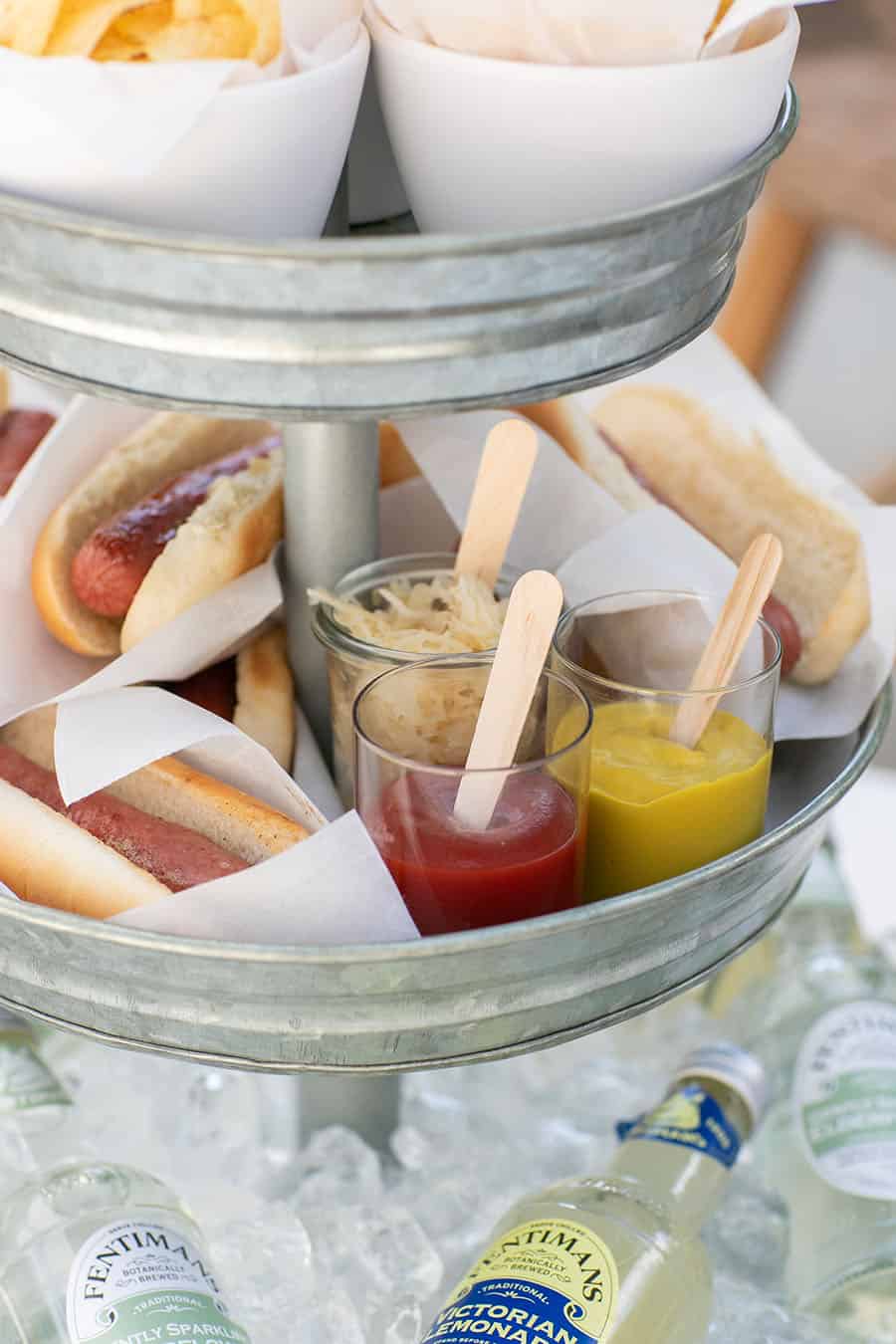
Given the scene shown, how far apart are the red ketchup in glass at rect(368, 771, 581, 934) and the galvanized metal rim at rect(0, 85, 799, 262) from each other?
0.81 ft

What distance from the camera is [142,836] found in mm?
717

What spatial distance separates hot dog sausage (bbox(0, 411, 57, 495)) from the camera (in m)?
0.99

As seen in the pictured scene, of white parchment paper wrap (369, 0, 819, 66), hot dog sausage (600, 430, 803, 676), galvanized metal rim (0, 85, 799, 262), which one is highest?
white parchment paper wrap (369, 0, 819, 66)

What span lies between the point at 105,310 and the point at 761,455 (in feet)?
1.93

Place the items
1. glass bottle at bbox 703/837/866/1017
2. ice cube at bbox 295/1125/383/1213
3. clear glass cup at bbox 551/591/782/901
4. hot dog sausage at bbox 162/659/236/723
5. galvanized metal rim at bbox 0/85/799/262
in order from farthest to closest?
1. glass bottle at bbox 703/837/866/1017
2. ice cube at bbox 295/1125/383/1213
3. hot dog sausage at bbox 162/659/236/723
4. clear glass cup at bbox 551/591/782/901
5. galvanized metal rim at bbox 0/85/799/262

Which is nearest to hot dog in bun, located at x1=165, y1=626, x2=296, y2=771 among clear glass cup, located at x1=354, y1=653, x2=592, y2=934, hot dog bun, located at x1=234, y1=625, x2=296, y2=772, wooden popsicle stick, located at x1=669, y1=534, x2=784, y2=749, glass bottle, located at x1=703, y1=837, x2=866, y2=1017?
hot dog bun, located at x1=234, y1=625, x2=296, y2=772

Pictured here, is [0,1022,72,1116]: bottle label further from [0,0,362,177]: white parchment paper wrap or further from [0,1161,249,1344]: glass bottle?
[0,0,362,177]: white parchment paper wrap

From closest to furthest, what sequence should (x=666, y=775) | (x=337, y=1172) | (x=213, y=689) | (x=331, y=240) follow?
1. (x=331, y=240)
2. (x=666, y=775)
3. (x=213, y=689)
4. (x=337, y=1172)

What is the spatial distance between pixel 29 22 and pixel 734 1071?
2.34ft

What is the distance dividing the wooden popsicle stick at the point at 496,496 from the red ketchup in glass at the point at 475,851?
149 mm


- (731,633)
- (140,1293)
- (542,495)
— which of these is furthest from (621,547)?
(140,1293)

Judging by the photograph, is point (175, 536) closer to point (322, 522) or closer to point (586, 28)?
point (322, 522)

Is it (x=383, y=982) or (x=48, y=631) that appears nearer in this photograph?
(x=383, y=982)

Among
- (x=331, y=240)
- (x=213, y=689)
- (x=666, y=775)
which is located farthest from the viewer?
(x=213, y=689)
